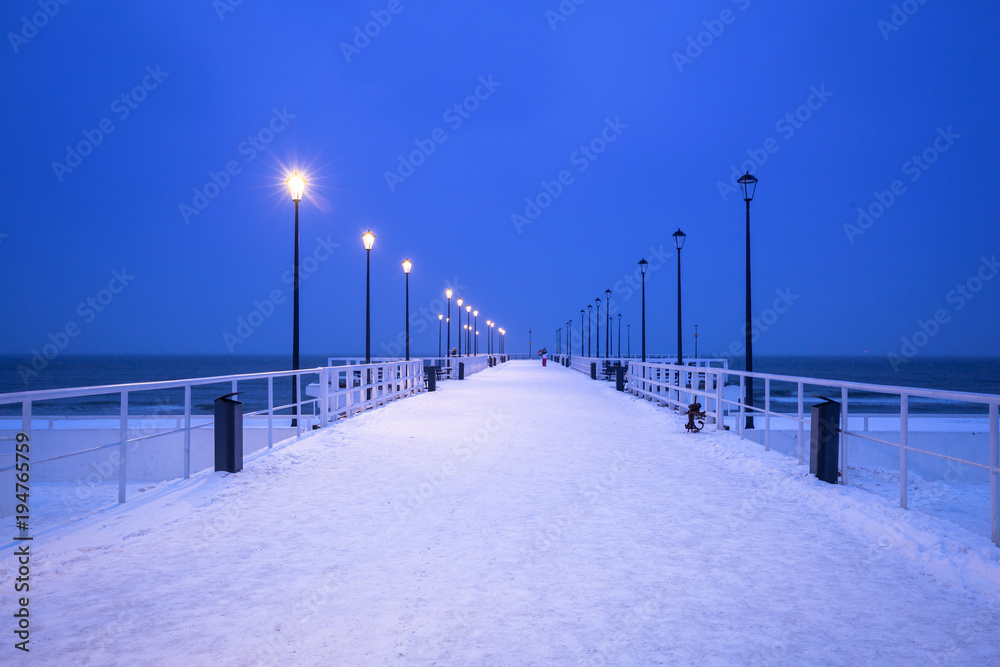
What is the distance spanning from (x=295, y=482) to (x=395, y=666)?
5464mm

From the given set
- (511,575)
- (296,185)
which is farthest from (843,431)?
(296,185)

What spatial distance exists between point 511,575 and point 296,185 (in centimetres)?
1325

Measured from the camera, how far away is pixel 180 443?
839 inches

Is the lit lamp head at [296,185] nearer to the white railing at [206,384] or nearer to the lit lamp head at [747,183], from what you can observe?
the white railing at [206,384]

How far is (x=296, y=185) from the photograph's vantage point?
1575cm

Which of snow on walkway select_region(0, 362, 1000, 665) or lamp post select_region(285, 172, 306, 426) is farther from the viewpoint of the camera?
lamp post select_region(285, 172, 306, 426)

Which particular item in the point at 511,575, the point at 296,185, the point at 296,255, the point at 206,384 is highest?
the point at 296,185

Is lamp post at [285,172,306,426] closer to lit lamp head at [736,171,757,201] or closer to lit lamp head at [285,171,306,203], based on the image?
lit lamp head at [285,171,306,203]

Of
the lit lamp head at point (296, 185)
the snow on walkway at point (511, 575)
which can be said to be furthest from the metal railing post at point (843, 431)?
the lit lamp head at point (296, 185)

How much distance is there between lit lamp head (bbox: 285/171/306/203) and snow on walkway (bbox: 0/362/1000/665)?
9.06 m

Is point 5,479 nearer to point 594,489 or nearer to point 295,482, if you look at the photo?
point 295,482

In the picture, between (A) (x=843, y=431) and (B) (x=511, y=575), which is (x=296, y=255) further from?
(B) (x=511, y=575)

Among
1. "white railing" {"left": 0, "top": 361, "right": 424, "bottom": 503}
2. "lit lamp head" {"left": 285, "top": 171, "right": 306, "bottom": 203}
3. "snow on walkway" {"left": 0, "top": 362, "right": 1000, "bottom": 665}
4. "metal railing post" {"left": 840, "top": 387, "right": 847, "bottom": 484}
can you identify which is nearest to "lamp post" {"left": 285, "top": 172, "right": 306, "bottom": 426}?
"lit lamp head" {"left": 285, "top": 171, "right": 306, "bottom": 203}

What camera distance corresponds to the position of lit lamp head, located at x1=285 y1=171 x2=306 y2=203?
1574 centimetres
